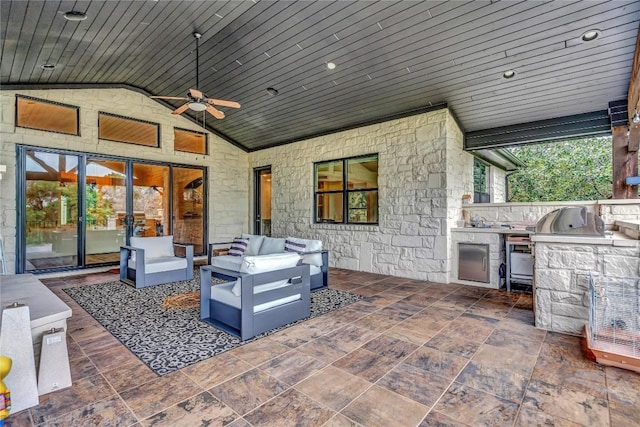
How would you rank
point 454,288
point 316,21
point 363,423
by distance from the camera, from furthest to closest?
point 454,288, point 316,21, point 363,423

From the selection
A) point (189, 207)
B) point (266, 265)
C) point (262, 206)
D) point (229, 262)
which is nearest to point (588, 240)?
point (266, 265)

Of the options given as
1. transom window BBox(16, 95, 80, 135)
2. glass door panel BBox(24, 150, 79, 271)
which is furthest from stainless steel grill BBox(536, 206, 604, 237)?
transom window BBox(16, 95, 80, 135)

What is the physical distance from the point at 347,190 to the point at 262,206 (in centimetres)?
310

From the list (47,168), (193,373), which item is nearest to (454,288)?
(193,373)

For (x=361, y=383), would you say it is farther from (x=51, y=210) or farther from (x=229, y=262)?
(x=51, y=210)

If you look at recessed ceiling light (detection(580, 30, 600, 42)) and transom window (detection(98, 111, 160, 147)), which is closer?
recessed ceiling light (detection(580, 30, 600, 42))

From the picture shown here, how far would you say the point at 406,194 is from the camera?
564cm

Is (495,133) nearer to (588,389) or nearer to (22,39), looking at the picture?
(588,389)

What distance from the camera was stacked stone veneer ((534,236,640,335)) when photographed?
112 inches

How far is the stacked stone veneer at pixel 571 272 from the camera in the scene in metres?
2.86

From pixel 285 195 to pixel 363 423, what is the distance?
6.38 meters

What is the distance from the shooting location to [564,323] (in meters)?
3.08

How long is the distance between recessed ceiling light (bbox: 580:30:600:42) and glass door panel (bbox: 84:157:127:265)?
7.85 metres

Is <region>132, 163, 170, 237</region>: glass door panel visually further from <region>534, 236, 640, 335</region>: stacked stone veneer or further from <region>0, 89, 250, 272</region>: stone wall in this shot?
<region>534, 236, 640, 335</region>: stacked stone veneer
